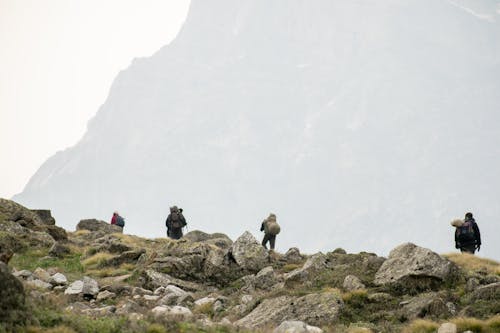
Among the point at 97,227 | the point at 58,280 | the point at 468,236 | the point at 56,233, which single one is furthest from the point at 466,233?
the point at 97,227

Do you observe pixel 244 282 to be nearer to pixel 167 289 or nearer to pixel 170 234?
pixel 167 289

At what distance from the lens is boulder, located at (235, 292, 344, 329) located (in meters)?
15.0

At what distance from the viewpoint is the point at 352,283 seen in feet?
59.6

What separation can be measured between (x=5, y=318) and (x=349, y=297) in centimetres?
1004

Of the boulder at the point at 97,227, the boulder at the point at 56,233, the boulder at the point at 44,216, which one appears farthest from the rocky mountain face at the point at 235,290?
the boulder at the point at 97,227

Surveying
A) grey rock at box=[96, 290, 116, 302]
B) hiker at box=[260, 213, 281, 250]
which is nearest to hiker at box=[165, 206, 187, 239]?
hiker at box=[260, 213, 281, 250]

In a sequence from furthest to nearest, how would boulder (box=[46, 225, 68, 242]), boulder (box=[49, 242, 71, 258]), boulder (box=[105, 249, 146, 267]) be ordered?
boulder (box=[46, 225, 68, 242]), boulder (box=[49, 242, 71, 258]), boulder (box=[105, 249, 146, 267])

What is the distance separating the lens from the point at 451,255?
891 inches

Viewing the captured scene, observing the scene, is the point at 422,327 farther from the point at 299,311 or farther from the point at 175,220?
the point at 175,220

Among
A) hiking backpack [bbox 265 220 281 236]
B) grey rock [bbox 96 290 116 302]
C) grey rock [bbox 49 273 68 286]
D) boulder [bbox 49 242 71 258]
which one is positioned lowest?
grey rock [bbox 96 290 116 302]

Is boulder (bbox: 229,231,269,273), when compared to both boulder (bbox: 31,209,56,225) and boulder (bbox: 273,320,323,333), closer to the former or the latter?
boulder (bbox: 273,320,323,333)

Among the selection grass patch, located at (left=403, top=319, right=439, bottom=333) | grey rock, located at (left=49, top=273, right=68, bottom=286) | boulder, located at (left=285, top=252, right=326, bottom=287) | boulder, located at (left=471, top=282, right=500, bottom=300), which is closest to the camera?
grass patch, located at (left=403, top=319, right=439, bottom=333)

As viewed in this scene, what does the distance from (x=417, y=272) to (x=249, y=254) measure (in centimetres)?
776

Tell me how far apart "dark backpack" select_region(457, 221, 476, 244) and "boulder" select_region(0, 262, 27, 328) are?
67.4 feet
